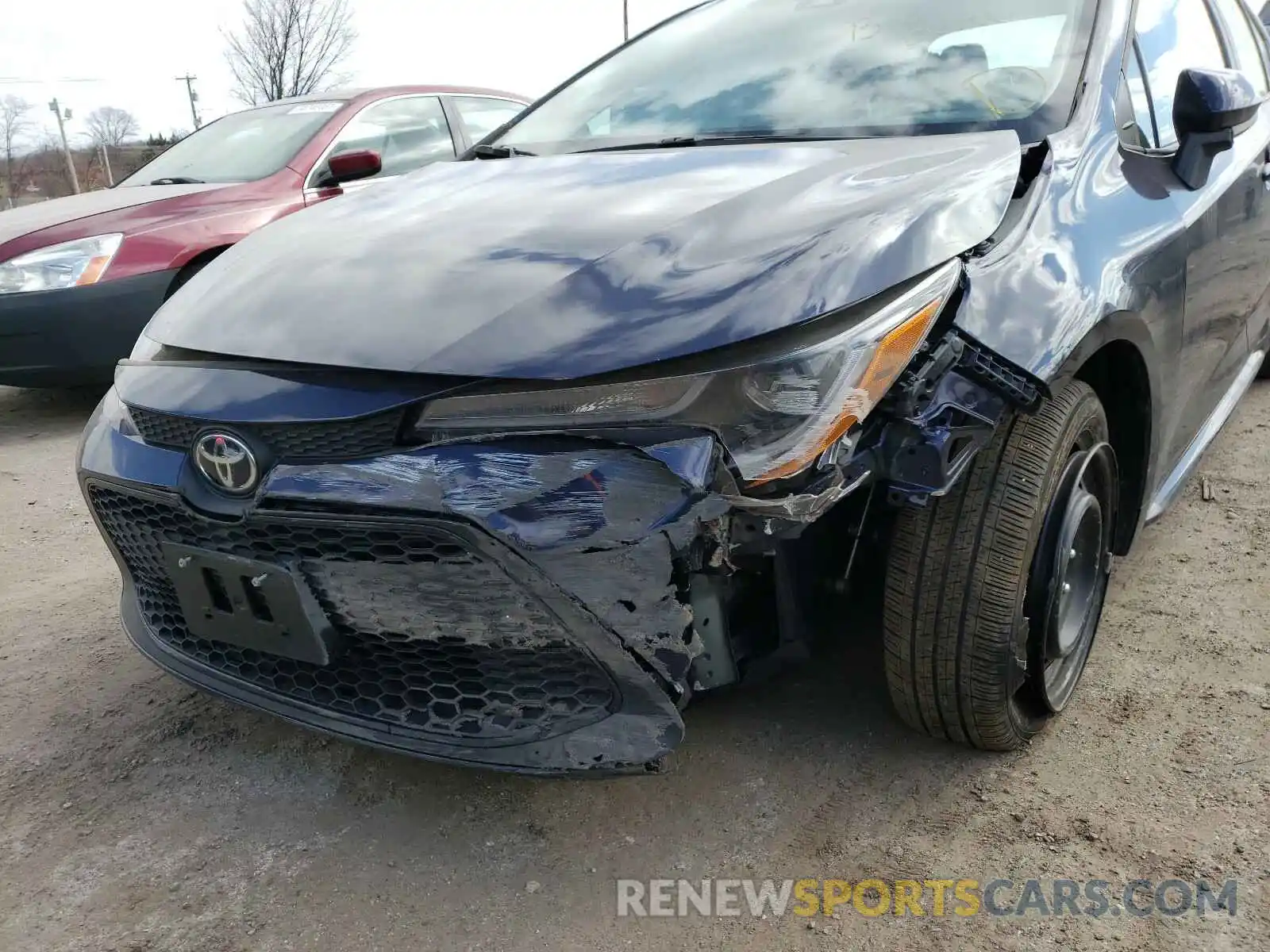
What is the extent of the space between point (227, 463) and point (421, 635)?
40 cm

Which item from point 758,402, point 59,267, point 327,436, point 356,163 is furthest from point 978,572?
point 59,267

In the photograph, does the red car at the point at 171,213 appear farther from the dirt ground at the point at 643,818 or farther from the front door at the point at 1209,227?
the front door at the point at 1209,227

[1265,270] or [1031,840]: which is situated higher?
[1265,270]

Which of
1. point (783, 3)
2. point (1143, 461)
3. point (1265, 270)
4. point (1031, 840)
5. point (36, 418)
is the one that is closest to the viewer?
point (1031, 840)

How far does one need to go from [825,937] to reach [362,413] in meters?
1.07

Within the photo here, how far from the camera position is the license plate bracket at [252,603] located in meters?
1.51

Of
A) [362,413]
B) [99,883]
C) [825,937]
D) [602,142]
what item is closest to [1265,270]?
[602,142]

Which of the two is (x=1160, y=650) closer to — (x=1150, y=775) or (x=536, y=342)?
(x=1150, y=775)

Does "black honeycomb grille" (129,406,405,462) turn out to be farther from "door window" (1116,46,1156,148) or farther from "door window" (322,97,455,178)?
"door window" (322,97,455,178)

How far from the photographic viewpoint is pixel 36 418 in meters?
4.78

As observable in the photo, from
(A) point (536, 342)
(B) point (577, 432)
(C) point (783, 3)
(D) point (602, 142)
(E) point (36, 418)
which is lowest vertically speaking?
(E) point (36, 418)

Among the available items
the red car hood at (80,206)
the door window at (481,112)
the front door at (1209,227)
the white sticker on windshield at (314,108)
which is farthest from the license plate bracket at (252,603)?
the door window at (481,112)

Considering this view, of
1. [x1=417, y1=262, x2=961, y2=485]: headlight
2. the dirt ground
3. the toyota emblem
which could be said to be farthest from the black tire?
the toyota emblem

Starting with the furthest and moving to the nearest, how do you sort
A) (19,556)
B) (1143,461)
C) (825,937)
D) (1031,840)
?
(19,556) < (1143,461) < (1031,840) < (825,937)
